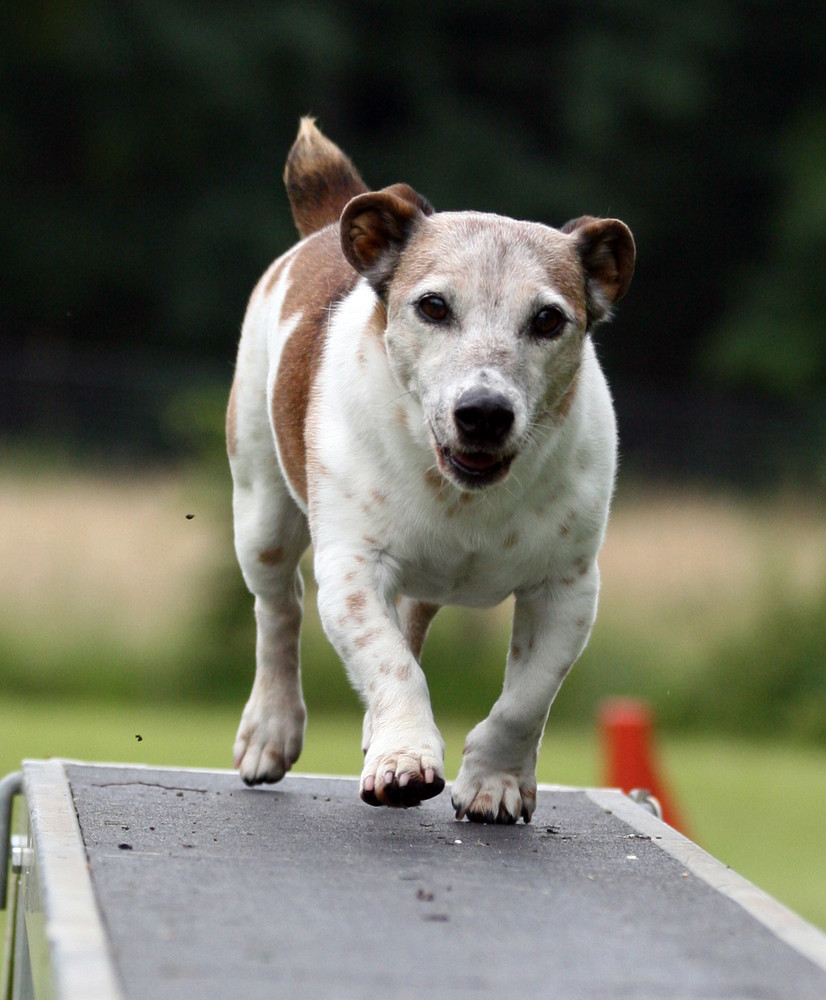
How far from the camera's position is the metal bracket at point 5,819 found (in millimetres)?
4734

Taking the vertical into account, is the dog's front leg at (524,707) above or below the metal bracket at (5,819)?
above

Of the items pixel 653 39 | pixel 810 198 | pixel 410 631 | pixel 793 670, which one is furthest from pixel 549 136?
pixel 410 631

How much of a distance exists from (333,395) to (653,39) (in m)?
25.3

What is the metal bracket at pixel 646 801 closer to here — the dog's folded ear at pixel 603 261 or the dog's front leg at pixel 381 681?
the dog's front leg at pixel 381 681

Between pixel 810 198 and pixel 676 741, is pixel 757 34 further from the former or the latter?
pixel 676 741

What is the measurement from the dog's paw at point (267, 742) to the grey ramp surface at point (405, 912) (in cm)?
57

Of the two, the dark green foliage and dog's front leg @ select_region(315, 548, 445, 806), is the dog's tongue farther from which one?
the dark green foliage

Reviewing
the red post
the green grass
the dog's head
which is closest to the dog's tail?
the dog's head

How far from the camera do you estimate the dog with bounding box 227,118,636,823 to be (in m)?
4.09

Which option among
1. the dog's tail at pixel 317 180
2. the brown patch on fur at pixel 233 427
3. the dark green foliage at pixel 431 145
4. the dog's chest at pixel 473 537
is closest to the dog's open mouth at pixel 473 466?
the dog's chest at pixel 473 537

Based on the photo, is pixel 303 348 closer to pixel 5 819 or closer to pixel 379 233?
pixel 379 233

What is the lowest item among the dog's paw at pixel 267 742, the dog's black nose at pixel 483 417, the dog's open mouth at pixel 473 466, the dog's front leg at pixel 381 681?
the dog's paw at pixel 267 742

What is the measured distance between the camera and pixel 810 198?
88.8 ft

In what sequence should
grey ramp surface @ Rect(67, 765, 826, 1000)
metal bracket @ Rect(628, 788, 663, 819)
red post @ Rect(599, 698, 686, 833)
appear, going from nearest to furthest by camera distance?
grey ramp surface @ Rect(67, 765, 826, 1000) < metal bracket @ Rect(628, 788, 663, 819) < red post @ Rect(599, 698, 686, 833)
